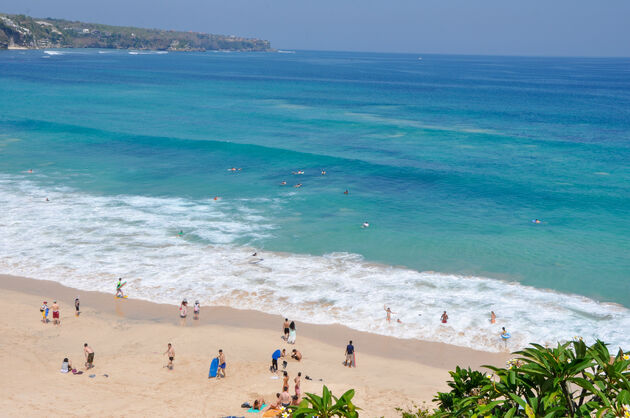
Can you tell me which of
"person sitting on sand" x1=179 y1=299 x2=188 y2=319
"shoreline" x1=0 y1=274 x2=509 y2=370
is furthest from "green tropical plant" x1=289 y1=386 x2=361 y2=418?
"person sitting on sand" x1=179 y1=299 x2=188 y2=319

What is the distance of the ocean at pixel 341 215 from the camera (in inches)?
1064

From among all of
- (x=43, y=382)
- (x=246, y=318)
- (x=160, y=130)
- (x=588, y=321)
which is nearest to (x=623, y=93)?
(x=160, y=130)

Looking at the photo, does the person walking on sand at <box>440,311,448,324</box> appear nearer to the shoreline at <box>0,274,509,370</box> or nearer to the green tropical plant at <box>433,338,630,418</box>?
the shoreline at <box>0,274,509,370</box>

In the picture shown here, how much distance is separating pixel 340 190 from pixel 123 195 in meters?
17.5

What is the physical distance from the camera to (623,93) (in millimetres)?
126438

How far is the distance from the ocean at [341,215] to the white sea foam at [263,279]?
0.12 metres

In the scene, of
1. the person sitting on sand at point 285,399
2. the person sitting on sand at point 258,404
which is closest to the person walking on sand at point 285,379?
the person sitting on sand at point 285,399

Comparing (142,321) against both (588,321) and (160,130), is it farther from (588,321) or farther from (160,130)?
(160,130)

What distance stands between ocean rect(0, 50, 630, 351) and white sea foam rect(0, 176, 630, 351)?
12cm

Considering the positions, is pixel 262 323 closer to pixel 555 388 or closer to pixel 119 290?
pixel 119 290

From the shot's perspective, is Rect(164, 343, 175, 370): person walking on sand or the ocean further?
the ocean

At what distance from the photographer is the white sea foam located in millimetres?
24844

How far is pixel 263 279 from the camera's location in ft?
95.4

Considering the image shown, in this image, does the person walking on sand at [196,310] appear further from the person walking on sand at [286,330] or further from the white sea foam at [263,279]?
the person walking on sand at [286,330]
